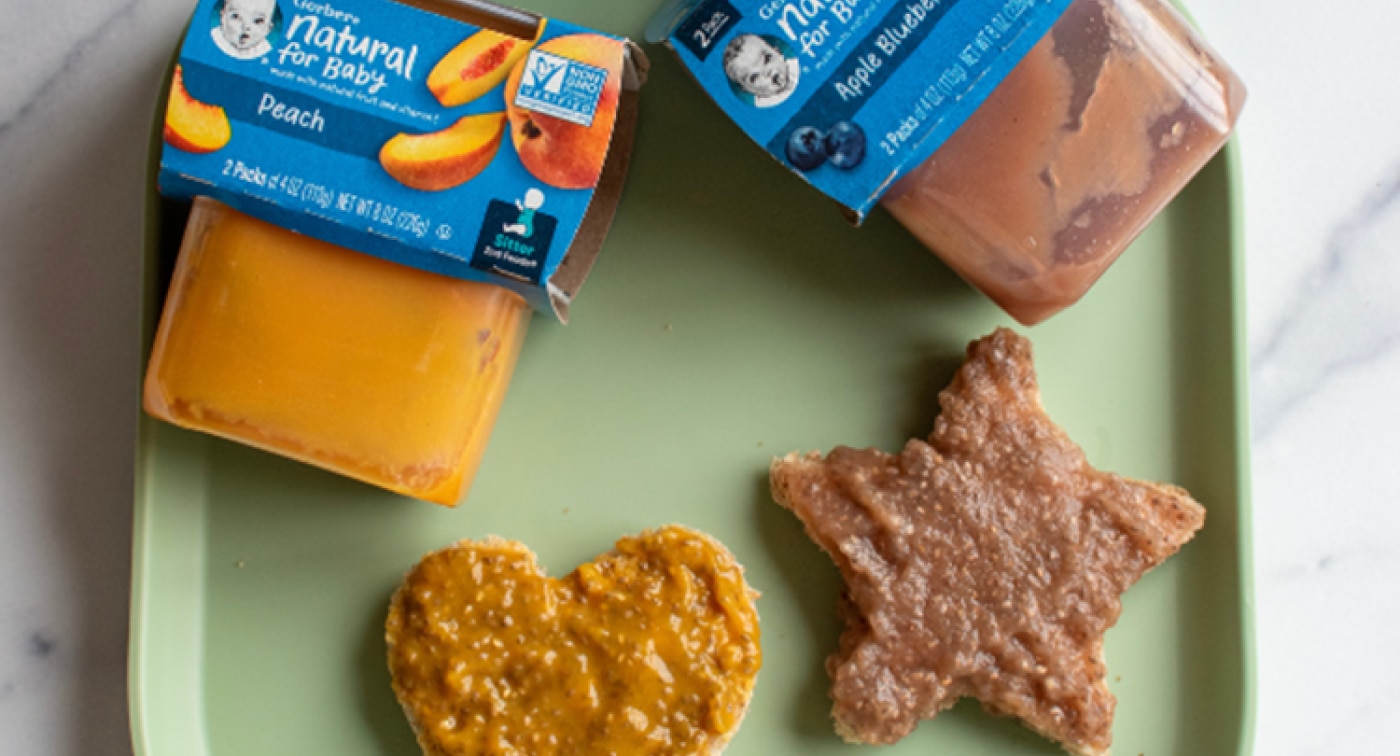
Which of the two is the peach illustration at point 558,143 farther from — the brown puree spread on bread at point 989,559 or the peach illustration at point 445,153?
the brown puree spread on bread at point 989,559

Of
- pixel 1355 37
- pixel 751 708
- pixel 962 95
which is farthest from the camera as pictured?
pixel 1355 37

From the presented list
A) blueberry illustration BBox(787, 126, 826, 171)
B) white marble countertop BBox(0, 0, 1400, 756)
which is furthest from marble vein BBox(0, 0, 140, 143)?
blueberry illustration BBox(787, 126, 826, 171)

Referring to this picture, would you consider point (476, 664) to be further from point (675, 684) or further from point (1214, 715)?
point (1214, 715)

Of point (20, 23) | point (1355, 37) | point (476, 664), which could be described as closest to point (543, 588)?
point (476, 664)

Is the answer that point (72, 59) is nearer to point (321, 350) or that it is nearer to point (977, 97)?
point (321, 350)

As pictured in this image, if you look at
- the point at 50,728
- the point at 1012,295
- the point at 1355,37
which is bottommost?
the point at 50,728

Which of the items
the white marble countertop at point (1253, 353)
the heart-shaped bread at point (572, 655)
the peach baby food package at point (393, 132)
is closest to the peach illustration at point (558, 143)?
the peach baby food package at point (393, 132)

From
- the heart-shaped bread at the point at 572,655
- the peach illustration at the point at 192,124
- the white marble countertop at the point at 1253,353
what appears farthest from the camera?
the white marble countertop at the point at 1253,353
